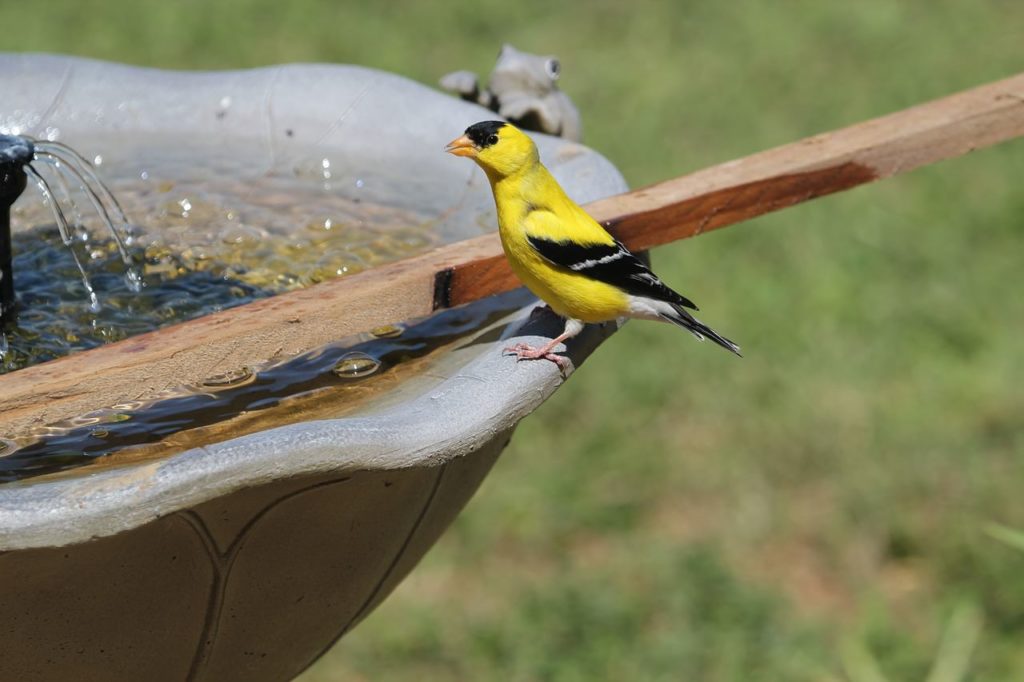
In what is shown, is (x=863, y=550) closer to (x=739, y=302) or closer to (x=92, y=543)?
(x=739, y=302)

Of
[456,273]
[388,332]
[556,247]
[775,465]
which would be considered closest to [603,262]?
[556,247]

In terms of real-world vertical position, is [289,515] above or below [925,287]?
→ above

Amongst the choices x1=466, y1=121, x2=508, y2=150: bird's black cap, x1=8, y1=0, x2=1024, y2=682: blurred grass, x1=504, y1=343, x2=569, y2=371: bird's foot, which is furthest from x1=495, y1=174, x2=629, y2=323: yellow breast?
x1=8, y1=0, x2=1024, y2=682: blurred grass

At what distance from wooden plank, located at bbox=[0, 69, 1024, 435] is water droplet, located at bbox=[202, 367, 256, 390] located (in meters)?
0.21

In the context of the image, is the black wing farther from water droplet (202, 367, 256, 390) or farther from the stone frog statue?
the stone frog statue

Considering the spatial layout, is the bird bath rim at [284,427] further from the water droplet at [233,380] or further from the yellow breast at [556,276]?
the water droplet at [233,380]

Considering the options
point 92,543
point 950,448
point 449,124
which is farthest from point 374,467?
point 950,448

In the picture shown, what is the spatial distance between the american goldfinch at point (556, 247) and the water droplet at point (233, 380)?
46 cm

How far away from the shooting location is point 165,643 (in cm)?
186

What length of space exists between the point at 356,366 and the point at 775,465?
2.27m

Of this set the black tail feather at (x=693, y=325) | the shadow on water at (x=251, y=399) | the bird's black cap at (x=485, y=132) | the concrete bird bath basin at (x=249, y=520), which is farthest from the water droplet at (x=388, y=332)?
the black tail feather at (x=693, y=325)

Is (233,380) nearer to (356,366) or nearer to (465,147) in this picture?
(356,366)

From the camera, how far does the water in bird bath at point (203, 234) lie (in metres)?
2.57

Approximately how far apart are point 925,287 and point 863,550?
5.24 ft
